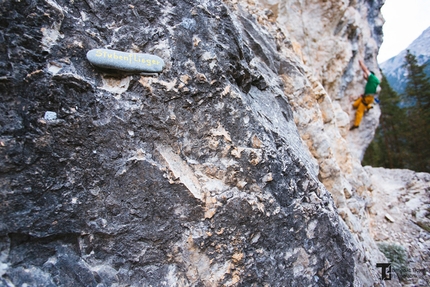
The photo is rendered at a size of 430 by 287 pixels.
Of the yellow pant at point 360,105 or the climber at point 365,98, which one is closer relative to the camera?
the climber at point 365,98

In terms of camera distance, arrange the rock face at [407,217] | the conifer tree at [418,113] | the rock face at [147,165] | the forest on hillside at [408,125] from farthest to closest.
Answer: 1. the forest on hillside at [408,125]
2. the conifer tree at [418,113]
3. the rock face at [407,217]
4. the rock face at [147,165]

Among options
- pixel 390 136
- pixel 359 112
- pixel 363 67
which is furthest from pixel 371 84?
pixel 390 136

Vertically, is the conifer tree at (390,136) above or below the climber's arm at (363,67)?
below

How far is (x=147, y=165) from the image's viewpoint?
102 inches

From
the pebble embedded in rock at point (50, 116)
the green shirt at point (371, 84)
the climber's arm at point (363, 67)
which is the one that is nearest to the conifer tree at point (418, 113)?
the green shirt at point (371, 84)

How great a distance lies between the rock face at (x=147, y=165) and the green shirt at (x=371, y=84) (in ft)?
32.6

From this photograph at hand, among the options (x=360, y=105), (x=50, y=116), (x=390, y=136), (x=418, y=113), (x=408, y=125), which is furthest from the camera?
(x=390, y=136)

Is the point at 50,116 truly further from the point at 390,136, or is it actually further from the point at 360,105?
the point at 390,136

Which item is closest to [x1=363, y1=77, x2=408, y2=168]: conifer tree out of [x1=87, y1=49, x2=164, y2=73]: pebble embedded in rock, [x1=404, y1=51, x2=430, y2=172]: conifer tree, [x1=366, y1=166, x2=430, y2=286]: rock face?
[x1=404, y1=51, x2=430, y2=172]: conifer tree

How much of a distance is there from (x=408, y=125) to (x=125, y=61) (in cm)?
2312

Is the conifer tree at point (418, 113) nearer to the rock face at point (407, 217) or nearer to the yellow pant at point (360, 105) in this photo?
the rock face at point (407, 217)

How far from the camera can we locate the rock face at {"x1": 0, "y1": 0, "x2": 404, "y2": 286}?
2.24 metres

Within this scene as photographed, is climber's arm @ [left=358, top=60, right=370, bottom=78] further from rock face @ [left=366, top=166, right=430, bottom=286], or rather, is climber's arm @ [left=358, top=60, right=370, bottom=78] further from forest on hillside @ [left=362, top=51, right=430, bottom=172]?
forest on hillside @ [left=362, top=51, right=430, bottom=172]

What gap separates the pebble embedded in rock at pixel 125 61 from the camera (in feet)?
8.24
